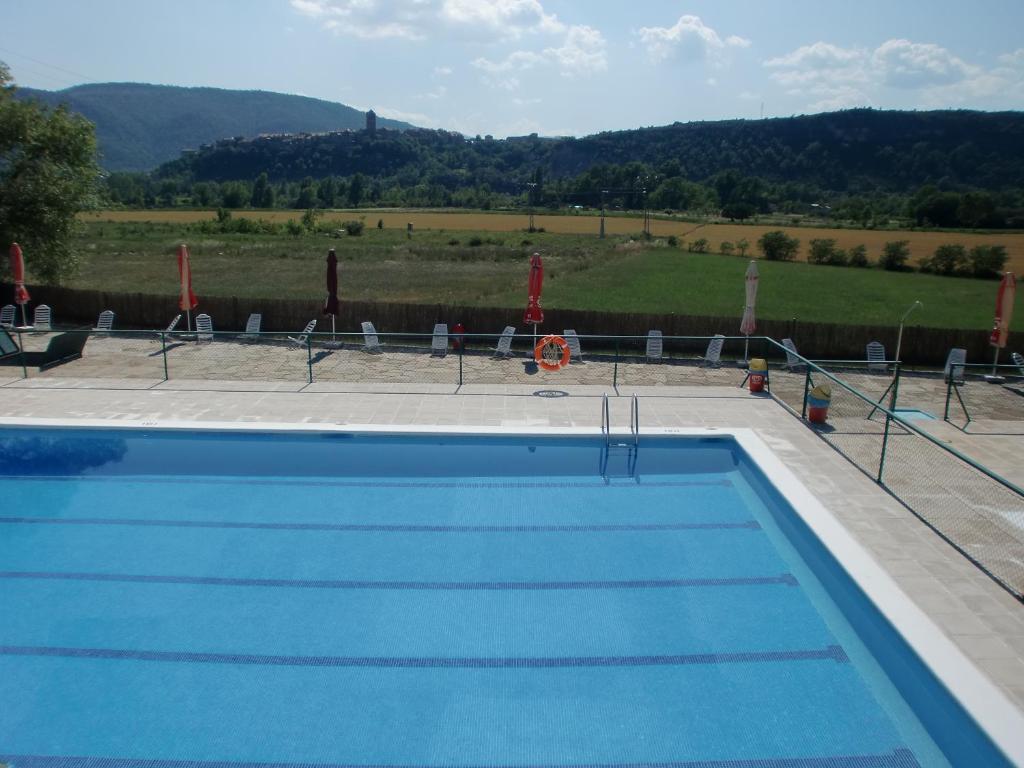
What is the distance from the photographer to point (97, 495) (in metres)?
10.1

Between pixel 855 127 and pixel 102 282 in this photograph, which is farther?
pixel 855 127

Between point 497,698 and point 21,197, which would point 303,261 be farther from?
point 497,698

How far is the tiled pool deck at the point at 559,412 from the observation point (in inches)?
294

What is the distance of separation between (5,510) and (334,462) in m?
4.15

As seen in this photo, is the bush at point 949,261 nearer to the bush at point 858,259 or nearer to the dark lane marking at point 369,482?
the bush at point 858,259

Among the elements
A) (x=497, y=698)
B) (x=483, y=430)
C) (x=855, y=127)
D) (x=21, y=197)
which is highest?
(x=855, y=127)

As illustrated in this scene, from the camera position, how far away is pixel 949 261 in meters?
40.5

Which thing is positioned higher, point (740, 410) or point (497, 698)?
point (740, 410)

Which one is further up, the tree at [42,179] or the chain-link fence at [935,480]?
the tree at [42,179]

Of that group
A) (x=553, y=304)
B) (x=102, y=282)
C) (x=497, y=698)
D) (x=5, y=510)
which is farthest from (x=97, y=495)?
(x=102, y=282)

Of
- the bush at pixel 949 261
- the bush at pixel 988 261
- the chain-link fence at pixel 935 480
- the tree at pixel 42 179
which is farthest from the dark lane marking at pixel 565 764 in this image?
the bush at pixel 949 261

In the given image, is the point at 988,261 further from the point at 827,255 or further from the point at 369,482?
the point at 369,482

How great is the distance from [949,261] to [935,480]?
3642cm

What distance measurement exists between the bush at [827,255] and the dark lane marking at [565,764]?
4393cm
